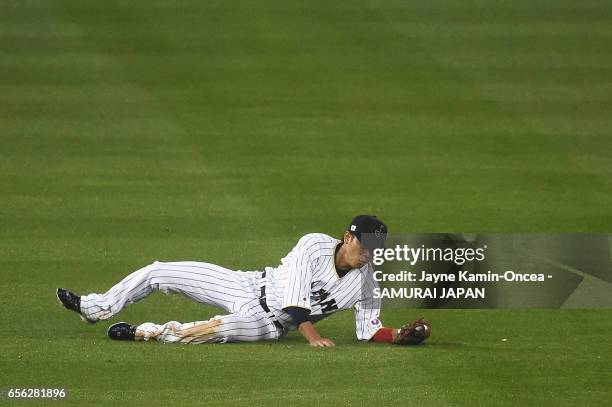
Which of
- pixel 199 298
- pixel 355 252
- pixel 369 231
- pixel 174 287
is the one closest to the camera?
pixel 369 231

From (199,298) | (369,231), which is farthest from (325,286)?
(199,298)

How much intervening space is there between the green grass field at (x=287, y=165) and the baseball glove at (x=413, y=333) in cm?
10

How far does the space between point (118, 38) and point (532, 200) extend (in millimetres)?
8633

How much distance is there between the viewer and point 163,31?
75.0 feet

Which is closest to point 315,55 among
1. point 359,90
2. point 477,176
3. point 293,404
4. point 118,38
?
point 359,90

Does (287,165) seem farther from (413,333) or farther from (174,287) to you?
(413,333)

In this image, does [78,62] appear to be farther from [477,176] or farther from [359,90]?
[477,176]

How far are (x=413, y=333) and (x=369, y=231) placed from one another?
33.5 inches

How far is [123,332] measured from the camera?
1086 cm

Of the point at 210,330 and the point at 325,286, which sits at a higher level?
the point at 325,286

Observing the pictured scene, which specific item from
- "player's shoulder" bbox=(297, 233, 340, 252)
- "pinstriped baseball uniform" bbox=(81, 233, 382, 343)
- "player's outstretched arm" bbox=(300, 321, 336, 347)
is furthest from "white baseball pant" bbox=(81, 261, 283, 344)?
"player's shoulder" bbox=(297, 233, 340, 252)

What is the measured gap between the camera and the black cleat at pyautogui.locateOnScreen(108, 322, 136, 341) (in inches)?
427

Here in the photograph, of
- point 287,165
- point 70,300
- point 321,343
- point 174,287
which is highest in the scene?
point 287,165

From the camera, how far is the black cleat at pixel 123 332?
10.8 meters
